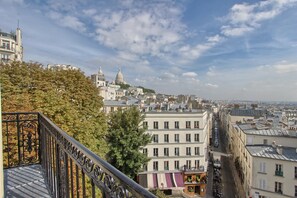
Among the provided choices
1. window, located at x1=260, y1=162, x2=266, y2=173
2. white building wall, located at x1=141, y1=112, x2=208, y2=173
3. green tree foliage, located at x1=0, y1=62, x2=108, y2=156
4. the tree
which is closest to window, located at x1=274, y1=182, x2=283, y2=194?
window, located at x1=260, y1=162, x2=266, y2=173

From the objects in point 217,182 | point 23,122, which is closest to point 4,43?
point 217,182

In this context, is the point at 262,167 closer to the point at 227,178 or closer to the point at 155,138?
the point at 155,138

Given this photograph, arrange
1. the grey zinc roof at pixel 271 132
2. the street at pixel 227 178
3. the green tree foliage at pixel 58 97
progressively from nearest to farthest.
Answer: the green tree foliage at pixel 58 97
the grey zinc roof at pixel 271 132
the street at pixel 227 178

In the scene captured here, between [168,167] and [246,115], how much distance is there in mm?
35233

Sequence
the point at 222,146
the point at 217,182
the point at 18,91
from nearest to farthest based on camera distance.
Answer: the point at 18,91
the point at 217,182
the point at 222,146

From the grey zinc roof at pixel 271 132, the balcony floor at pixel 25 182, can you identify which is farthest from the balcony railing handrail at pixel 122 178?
the grey zinc roof at pixel 271 132

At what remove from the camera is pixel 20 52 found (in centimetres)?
5397

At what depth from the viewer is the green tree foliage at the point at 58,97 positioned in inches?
510

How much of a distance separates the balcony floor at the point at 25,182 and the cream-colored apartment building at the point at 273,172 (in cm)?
2236

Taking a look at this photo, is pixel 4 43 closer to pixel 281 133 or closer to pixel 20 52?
pixel 20 52

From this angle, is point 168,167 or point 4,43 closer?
point 168,167

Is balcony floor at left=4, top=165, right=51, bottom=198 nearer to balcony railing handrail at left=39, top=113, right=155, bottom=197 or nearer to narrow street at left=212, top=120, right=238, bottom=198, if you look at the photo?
balcony railing handrail at left=39, top=113, right=155, bottom=197

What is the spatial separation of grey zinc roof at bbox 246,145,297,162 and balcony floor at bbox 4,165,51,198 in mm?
22384

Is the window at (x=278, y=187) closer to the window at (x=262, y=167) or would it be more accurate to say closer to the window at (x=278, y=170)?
the window at (x=278, y=170)
